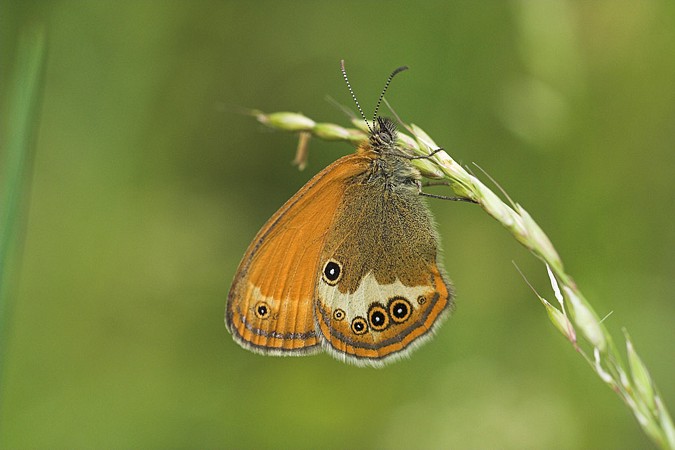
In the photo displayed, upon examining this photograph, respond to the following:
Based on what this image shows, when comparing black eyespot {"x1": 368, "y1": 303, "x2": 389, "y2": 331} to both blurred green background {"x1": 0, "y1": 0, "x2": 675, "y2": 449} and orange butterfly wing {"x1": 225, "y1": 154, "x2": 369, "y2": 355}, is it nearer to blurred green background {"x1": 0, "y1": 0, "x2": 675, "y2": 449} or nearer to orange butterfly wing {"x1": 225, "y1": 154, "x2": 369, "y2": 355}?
orange butterfly wing {"x1": 225, "y1": 154, "x2": 369, "y2": 355}

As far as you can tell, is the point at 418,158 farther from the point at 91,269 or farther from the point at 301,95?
the point at 91,269

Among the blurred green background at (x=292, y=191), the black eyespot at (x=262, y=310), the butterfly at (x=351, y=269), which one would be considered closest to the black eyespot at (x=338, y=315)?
the butterfly at (x=351, y=269)

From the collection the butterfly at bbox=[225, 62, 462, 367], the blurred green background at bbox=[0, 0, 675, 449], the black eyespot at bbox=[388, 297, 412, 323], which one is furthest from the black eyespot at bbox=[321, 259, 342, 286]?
the blurred green background at bbox=[0, 0, 675, 449]

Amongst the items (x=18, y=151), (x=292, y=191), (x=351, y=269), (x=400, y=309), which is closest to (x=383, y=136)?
(x=351, y=269)

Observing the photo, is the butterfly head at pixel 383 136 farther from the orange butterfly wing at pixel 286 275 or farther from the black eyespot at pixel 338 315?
the black eyespot at pixel 338 315

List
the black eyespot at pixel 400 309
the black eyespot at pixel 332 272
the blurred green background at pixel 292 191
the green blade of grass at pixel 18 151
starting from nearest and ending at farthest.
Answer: the green blade of grass at pixel 18 151, the black eyespot at pixel 400 309, the black eyespot at pixel 332 272, the blurred green background at pixel 292 191
